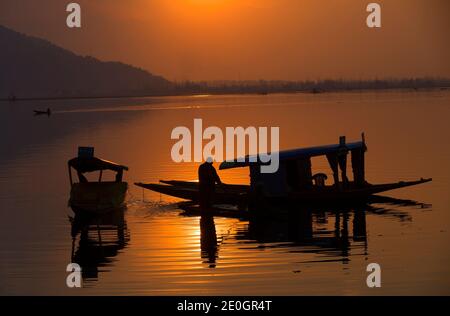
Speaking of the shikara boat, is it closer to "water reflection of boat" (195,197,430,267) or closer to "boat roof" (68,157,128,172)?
"water reflection of boat" (195,197,430,267)

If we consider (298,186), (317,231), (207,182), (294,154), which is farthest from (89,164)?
(317,231)

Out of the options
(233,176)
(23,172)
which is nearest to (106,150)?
(23,172)

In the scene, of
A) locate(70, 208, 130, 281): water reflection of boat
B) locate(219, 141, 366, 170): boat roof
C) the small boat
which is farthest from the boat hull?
locate(219, 141, 366, 170): boat roof

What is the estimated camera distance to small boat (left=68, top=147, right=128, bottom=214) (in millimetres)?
32938

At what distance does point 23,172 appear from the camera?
1997 inches

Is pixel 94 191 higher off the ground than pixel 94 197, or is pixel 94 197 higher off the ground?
pixel 94 191

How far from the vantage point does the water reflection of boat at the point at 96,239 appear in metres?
25.0

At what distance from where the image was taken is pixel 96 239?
1133 inches

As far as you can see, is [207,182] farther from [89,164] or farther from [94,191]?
[89,164]

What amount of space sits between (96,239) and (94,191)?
15.4ft

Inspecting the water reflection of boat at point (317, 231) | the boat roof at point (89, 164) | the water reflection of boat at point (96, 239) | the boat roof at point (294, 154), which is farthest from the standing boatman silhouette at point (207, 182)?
the boat roof at point (89, 164)

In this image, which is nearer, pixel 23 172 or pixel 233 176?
pixel 233 176
